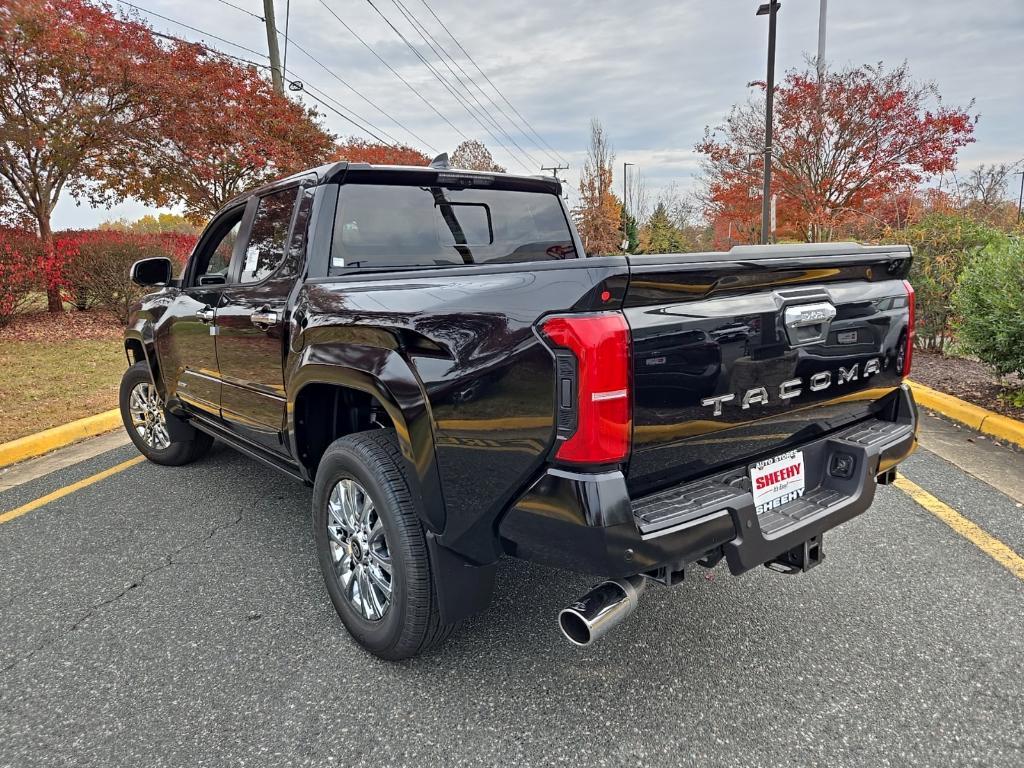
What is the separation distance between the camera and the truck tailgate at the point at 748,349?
1.79 metres

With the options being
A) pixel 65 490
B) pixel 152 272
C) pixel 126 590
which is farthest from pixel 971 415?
pixel 65 490

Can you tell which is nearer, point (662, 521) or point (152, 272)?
point (662, 521)

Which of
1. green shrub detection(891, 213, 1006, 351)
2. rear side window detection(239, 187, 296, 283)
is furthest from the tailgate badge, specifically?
green shrub detection(891, 213, 1006, 351)

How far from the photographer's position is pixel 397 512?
7.36 ft

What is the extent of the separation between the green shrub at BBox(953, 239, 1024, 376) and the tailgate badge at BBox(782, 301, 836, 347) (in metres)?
3.80

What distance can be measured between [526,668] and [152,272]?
350 centimetres

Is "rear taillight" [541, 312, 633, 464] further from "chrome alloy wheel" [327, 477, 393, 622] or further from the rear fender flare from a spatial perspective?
"chrome alloy wheel" [327, 477, 393, 622]

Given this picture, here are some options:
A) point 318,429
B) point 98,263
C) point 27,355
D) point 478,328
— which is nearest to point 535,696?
point 478,328

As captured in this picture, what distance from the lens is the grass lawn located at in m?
6.12

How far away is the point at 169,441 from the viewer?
184 inches

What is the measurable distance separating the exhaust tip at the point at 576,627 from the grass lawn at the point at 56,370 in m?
5.55

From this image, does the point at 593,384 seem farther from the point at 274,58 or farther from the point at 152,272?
the point at 274,58

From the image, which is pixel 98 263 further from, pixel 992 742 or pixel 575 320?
pixel 992 742

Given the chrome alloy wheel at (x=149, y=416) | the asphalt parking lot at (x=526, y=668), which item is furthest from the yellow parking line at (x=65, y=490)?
the asphalt parking lot at (x=526, y=668)
